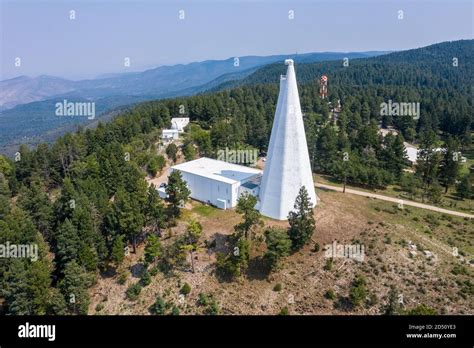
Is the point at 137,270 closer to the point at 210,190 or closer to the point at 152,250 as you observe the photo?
the point at 152,250

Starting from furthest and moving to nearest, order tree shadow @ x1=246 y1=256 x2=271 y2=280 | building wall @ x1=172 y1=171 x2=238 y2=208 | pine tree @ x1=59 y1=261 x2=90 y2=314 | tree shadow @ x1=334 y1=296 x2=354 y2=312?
building wall @ x1=172 y1=171 x2=238 y2=208
tree shadow @ x1=246 y1=256 x2=271 y2=280
pine tree @ x1=59 y1=261 x2=90 y2=314
tree shadow @ x1=334 y1=296 x2=354 y2=312

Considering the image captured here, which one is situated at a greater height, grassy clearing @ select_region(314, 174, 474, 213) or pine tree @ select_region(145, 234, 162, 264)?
grassy clearing @ select_region(314, 174, 474, 213)

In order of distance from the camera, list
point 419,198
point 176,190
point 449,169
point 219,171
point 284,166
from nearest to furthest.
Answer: point 284,166, point 176,190, point 219,171, point 419,198, point 449,169

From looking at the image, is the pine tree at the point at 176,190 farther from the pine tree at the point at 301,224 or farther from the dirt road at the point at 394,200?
the dirt road at the point at 394,200

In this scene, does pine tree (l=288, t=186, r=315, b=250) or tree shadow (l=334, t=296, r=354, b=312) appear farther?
pine tree (l=288, t=186, r=315, b=250)

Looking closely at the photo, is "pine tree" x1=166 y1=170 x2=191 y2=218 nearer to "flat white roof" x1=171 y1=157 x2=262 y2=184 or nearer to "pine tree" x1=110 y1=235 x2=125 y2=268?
"flat white roof" x1=171 y1=157 x2=262 y2=184

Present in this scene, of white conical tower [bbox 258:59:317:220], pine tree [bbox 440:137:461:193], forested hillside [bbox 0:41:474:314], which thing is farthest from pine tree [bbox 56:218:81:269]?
pine tree [bbox 440:137:461:193]

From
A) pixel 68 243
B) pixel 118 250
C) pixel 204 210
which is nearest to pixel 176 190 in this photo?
pixel 204 210
